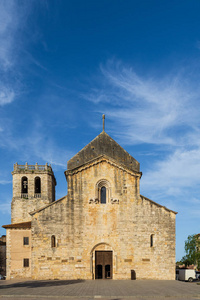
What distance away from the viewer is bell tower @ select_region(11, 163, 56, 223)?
5428cm

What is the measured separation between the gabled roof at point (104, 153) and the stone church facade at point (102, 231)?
2.94m

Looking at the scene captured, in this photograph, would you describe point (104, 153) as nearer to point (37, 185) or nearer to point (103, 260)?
point (103, 260)

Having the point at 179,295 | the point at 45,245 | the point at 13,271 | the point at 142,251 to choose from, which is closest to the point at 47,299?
the point at 179,295

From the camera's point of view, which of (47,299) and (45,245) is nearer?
(47,299)

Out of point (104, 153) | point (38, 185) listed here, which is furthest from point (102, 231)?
point (38, 185)

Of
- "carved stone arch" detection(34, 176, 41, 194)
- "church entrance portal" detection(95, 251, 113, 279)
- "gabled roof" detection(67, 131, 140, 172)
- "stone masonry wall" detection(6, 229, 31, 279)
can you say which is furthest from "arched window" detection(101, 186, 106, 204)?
"carved stone arch" detection(34, 176, 41, 194)

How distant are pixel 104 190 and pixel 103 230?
4077 millimetres

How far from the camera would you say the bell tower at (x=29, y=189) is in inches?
2137

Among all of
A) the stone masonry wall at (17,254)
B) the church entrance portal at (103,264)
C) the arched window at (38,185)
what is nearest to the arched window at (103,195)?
the church entrance portal at (103,264)

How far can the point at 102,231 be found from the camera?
32.8m

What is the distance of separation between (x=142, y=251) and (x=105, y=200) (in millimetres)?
6206

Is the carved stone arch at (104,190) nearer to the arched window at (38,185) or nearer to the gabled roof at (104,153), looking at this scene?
the gabled roof at (104,153)

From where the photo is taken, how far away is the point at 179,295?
71.1 ft

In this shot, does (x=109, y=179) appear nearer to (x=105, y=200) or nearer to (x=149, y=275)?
(x=105, y=200)
